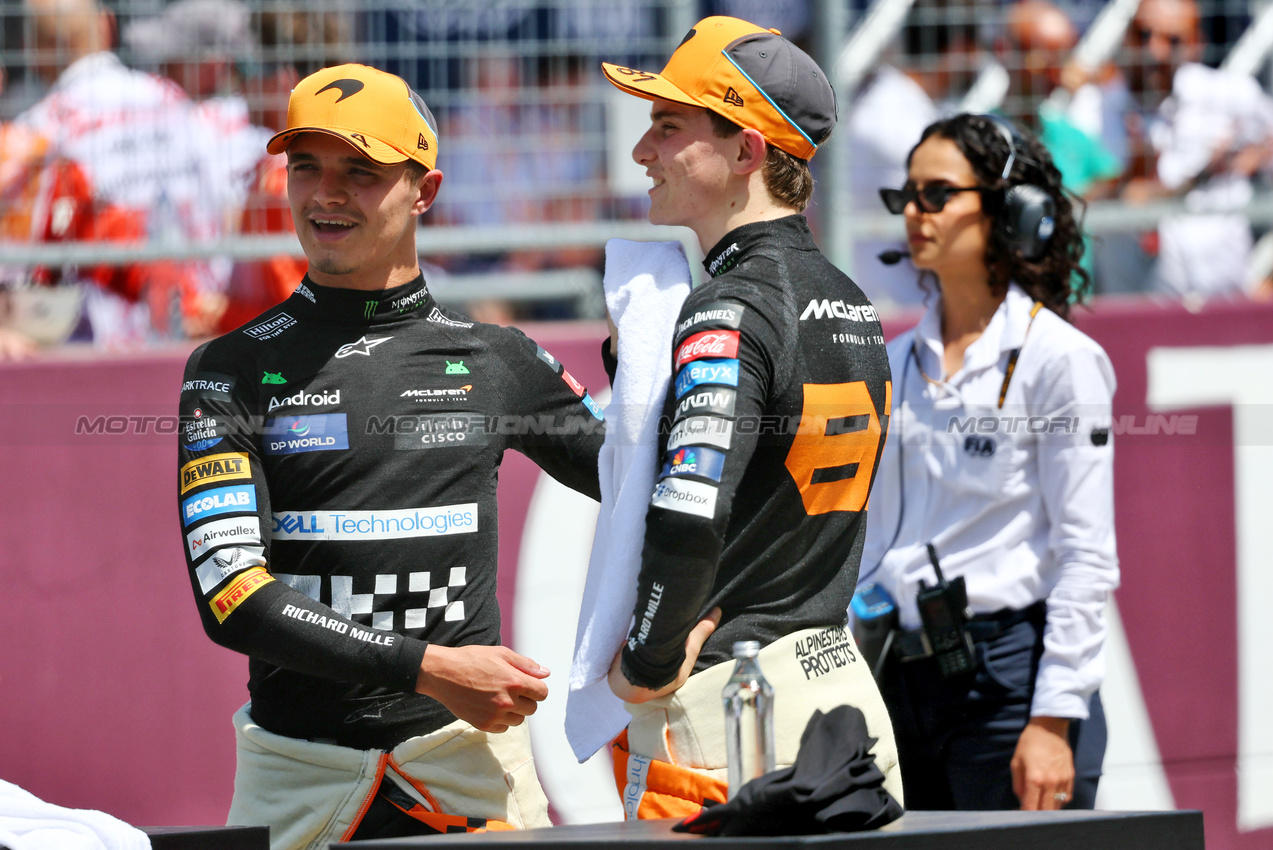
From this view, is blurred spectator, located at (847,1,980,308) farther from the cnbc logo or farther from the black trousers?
the cnbc logo

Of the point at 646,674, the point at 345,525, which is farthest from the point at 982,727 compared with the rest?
the point at 345,525

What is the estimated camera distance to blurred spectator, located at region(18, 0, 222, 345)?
14.0 ft

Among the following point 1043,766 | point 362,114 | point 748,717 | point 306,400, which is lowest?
point 1043,766

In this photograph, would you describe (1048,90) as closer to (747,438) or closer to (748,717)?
(747,438)

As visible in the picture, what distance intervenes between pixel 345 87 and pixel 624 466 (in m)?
0.96

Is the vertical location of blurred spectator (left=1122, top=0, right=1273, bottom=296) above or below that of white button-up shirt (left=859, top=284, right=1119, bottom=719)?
above

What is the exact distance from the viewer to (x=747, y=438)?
2.35 metres

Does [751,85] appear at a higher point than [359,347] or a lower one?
higher

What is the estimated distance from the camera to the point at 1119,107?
4988mm

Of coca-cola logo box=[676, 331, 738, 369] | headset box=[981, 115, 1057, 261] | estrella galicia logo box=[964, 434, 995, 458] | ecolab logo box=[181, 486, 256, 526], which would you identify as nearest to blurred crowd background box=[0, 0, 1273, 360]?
headset box=[981, 115, 1057, 261]

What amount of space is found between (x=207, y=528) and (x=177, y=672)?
1.86 meters

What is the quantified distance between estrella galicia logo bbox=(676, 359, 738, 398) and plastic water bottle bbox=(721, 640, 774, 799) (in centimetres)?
44

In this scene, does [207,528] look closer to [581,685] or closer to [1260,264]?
[581,685]

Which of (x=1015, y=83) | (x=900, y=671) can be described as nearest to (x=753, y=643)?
(x=900, y=671)
